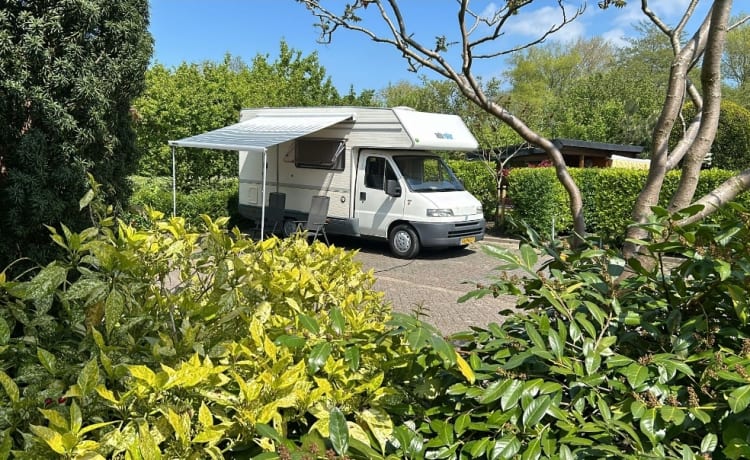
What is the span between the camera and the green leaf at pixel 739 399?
3.90 feet

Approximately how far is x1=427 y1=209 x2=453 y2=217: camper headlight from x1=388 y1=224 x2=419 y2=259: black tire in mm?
497

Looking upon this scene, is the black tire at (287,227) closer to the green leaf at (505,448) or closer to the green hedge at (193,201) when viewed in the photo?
the green hedge at (193,201)

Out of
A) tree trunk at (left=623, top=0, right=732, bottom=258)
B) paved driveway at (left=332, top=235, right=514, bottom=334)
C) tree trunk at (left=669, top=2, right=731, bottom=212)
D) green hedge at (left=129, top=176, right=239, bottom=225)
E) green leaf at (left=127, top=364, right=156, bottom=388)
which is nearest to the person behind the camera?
green leaf at (left=127, top=364, right=156, bottom=388)

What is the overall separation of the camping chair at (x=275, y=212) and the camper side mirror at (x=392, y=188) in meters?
2.63

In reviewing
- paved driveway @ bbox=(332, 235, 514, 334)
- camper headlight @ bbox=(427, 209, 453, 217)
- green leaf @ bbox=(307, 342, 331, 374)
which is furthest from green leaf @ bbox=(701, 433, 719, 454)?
camper headlight @ bbox=(427, 209, 453, 217)

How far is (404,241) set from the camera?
10805 millimetres

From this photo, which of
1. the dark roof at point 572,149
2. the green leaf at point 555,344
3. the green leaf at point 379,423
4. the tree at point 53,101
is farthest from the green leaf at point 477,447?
the dark roof at point 572,149

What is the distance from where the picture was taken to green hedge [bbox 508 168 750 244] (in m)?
12.5

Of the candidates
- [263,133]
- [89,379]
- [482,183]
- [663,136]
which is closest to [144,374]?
[89,379]

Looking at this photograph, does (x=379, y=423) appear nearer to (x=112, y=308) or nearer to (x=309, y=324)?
(x=309, y=324)

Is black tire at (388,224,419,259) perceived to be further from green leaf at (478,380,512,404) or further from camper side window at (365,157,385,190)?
green leaf at (478,380,512,404)

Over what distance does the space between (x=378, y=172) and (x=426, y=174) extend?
3.16 ft

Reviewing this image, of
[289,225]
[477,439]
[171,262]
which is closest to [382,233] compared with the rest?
[289,225]

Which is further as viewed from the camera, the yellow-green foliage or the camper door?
the camper door
